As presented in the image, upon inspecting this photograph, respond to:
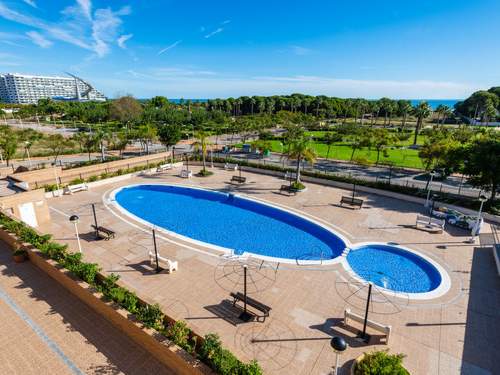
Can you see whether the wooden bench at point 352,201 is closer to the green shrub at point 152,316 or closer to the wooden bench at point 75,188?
the green shrub at point 152,316

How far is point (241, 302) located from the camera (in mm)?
11000

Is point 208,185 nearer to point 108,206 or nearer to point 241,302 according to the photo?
point 108,206

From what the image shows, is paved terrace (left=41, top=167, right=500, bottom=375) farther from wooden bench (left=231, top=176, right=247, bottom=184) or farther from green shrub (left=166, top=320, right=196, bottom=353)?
wooden bench (left=231, top=176, right=247, bottom=184)

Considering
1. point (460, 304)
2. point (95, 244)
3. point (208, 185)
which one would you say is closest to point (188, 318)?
point (95, 244)

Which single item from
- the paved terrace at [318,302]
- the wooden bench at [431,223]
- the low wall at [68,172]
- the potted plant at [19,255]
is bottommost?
the paved terrace at [318,302]

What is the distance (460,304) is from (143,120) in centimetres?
7666

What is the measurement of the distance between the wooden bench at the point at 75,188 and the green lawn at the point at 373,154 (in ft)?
99.3

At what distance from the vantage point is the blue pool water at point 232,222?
16.4 meters

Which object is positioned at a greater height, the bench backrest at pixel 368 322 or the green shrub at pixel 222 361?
the green shrub at pixel 222 361

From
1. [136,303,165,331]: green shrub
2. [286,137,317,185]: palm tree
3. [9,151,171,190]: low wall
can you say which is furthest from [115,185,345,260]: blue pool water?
[136,303,165,331]: green shrub

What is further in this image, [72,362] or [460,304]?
[460,304]

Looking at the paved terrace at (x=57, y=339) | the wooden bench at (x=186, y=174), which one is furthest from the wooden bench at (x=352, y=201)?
the paved terrace at (x=57, y=339)

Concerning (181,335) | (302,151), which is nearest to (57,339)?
(181,335)

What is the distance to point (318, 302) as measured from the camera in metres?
11.2
